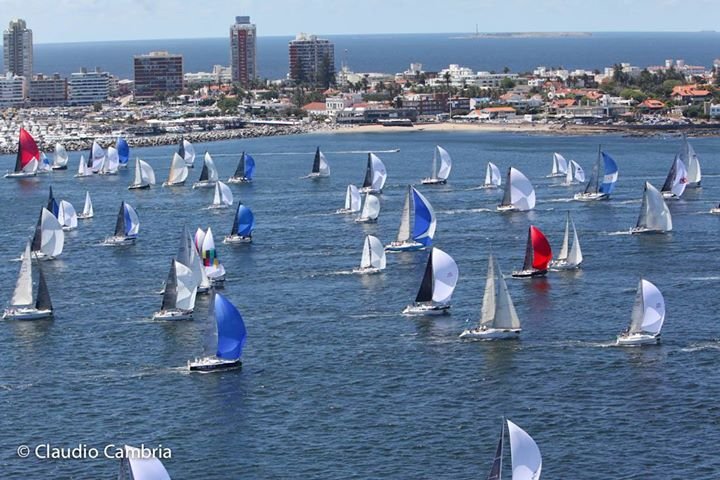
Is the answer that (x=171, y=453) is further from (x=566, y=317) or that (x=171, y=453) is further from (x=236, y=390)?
(x=566, y=317)

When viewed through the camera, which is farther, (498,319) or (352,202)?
(352,202)

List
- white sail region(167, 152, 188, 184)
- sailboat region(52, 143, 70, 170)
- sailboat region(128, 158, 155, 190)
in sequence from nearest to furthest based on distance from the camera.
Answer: sailboat region(128, 158, 155, 190) < white sail region(167, 152, 188, 184) < sailboat region(52, 143, 70, 170)

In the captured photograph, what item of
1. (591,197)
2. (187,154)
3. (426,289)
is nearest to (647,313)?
(426,289)

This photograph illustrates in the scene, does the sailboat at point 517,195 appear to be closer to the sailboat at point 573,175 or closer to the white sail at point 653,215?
the white sail at point 653,215

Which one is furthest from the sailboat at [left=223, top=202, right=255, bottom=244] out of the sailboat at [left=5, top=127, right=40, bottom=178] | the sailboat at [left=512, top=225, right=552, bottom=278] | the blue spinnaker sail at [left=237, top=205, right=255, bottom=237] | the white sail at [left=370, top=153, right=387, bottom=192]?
the sailboat at [left=5, top=127, right=40, bottom=178]

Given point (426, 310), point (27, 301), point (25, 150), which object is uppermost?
point (25, 150)

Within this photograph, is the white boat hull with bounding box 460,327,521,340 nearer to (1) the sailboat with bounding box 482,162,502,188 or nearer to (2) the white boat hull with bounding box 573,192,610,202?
(2) the white boat hull with bounding box 573,192,610,202

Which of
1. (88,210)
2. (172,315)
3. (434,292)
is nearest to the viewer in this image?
(172,315)

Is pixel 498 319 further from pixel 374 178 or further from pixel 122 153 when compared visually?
pixel 122 153
